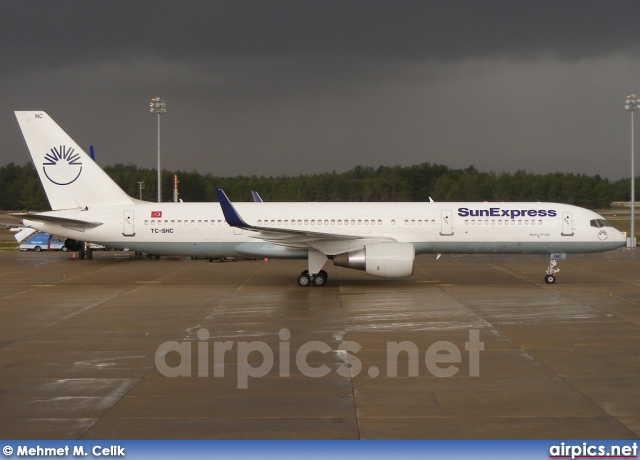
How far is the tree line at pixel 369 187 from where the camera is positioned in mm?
87062

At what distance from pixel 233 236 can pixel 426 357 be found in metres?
15.5

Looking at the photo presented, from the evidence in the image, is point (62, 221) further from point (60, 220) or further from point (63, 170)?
point (63, 170)

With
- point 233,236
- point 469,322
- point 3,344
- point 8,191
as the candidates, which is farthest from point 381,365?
point 8,191

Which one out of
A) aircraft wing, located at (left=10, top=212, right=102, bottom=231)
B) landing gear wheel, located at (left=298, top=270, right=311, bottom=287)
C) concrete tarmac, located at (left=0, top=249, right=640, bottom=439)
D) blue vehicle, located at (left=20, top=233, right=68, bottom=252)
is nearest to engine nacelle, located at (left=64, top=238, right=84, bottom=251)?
aircraft wing, located at (left=10, top=212, right=102, bottom=231)

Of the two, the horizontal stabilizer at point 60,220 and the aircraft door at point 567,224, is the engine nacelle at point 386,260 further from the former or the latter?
the horizontal stabilizer at point 60,220

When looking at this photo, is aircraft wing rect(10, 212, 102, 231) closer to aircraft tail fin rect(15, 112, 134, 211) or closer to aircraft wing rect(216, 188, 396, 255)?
aircraft tail fin rect(15, 112, 134, 211)

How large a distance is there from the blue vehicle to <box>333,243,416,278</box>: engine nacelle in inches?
1150

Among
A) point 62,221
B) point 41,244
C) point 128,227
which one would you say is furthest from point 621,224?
point 62,221

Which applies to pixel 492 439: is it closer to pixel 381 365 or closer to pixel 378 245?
pixel 381 365

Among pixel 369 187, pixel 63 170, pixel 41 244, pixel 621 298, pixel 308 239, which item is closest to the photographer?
pixel 621 298

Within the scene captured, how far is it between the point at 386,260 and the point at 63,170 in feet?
45.3

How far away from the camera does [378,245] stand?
1000 inches

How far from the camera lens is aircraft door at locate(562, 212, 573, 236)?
92.6 feet

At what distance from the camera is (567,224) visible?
2830 cm
